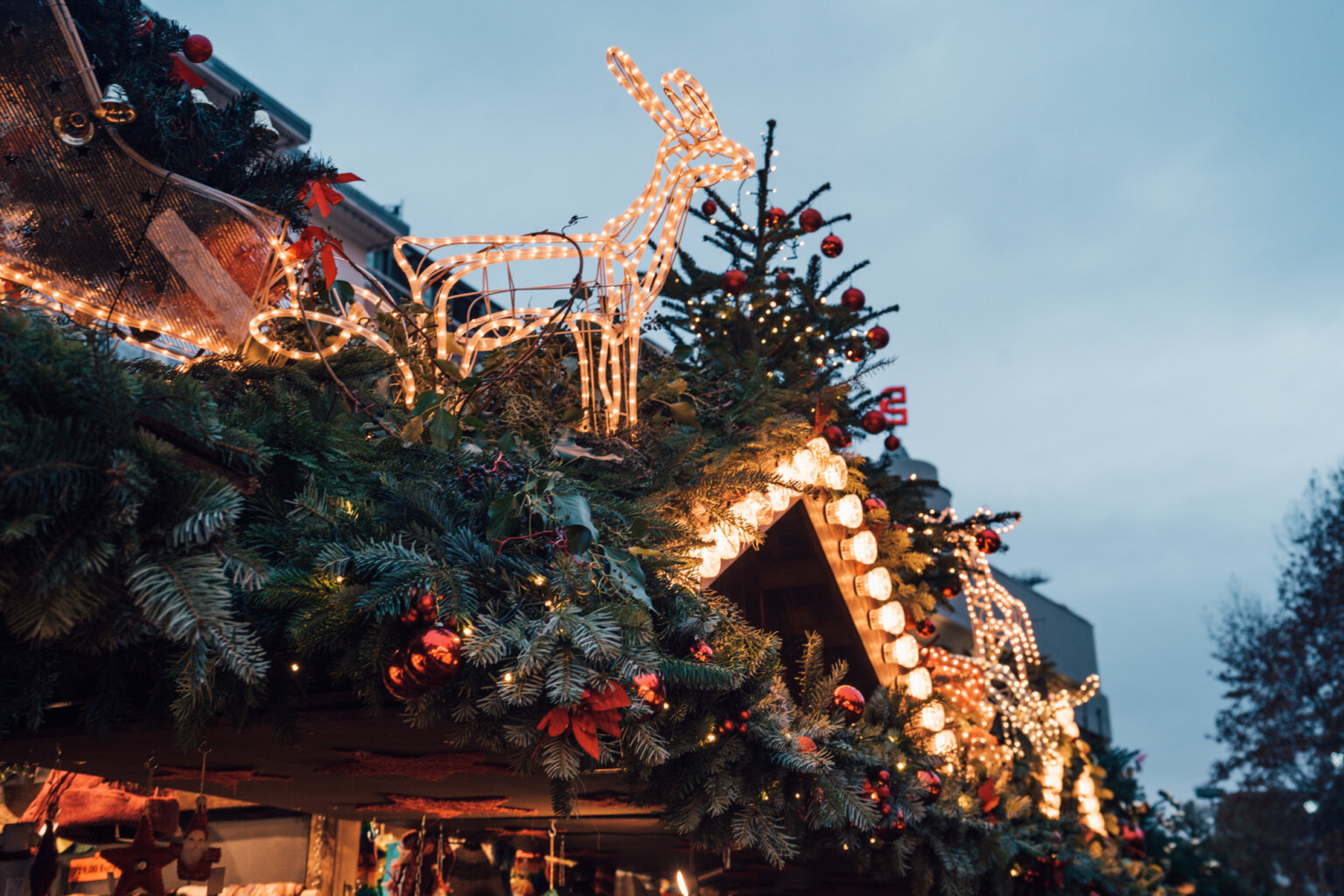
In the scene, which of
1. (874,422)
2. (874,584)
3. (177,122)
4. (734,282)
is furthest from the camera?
(874,422)

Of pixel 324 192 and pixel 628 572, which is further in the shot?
pixel 324 192

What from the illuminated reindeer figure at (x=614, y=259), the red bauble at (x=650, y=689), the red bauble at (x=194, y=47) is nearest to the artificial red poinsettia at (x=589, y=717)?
the red bauble at (x=650, y=689)

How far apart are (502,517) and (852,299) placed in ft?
17.6

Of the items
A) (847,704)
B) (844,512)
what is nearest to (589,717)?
(847,704)

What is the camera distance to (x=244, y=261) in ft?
10.00

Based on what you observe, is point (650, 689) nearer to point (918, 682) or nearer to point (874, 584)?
point (874, 584)

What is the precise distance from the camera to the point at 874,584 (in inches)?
197

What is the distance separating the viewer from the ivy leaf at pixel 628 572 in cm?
218

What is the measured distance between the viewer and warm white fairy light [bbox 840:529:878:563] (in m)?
4.95

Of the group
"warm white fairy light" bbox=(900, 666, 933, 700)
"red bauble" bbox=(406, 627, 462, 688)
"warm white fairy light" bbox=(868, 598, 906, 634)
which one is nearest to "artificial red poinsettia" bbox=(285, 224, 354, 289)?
"red bauble" bbox=(406, 627, 462, 688)

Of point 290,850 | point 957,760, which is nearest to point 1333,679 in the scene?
point 957,760

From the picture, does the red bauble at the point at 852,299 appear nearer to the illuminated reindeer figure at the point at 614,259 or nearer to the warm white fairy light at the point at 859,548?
A: the warm white fairy light at the point at 859,548

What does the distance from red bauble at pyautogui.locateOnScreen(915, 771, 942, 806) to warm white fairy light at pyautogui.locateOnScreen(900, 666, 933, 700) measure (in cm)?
105

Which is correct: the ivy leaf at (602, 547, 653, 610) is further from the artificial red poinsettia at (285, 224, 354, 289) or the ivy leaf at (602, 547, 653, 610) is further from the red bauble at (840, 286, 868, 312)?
the red bauble at (840, 286, 868, 312)
